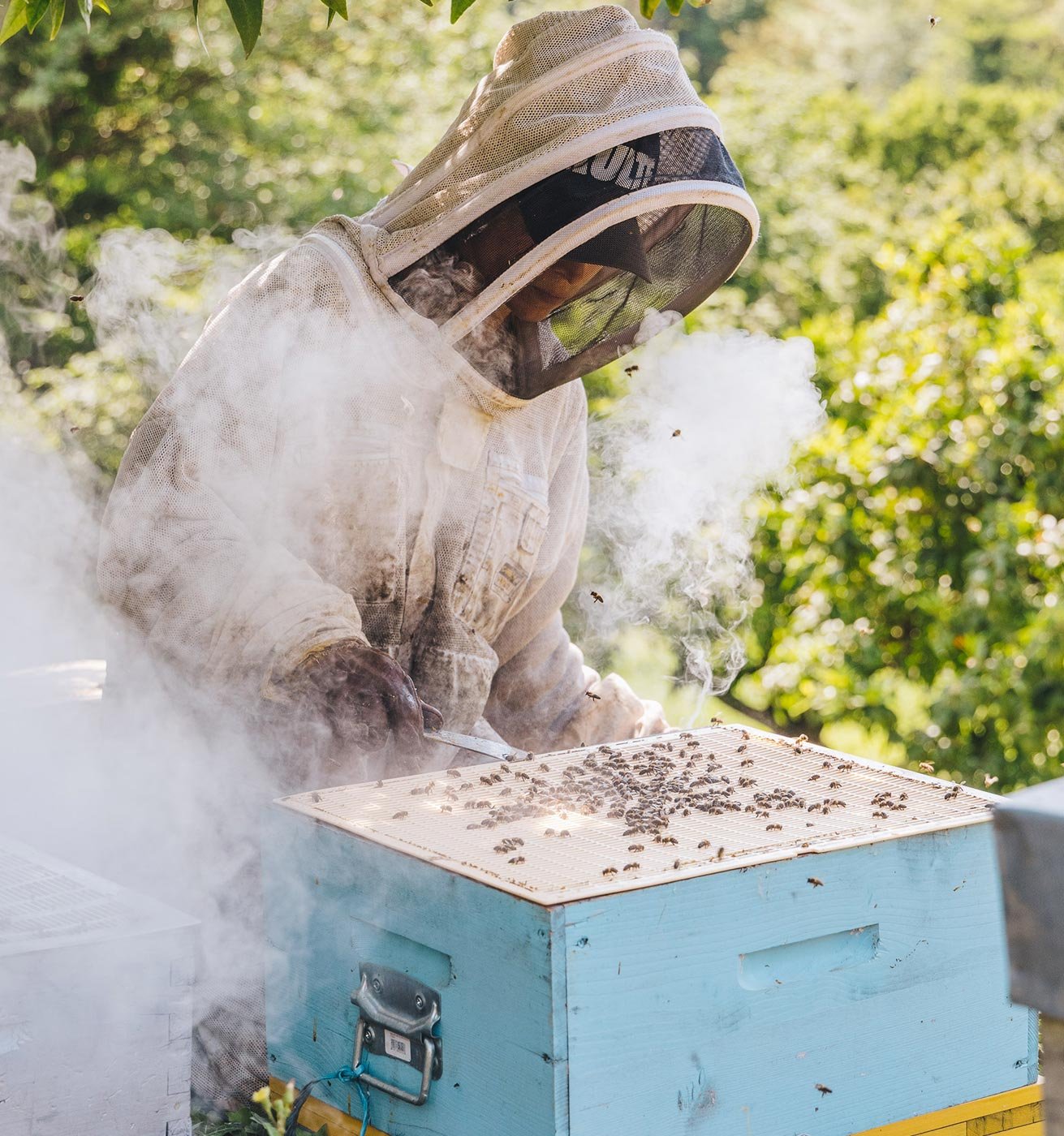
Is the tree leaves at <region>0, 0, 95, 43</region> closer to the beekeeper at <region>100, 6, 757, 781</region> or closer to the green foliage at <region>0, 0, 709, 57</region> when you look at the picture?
the green foliage at <region>0, 0, 709, 57</region>

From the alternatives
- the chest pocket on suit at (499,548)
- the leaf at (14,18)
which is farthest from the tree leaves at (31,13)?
the chest pocket on suit at (499,548)

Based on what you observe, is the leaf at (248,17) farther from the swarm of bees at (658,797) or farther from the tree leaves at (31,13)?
the swarm of bees at (658,797)

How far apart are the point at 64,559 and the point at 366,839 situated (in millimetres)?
1768

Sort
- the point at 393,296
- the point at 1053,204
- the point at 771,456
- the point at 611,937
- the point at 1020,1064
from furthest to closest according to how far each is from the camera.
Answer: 1. the point at 1053,204
2. the point at 771,456
3. the point at 393,296
4. the point at 1020,1064
5. the point at 611,937

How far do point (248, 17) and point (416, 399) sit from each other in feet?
2.40

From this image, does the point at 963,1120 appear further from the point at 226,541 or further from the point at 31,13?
the point at 31,13

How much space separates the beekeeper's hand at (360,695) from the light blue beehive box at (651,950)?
0.16 metres

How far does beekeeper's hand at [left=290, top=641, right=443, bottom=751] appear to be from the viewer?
2.12 metres

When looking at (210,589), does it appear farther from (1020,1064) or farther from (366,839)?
(1020,1064)

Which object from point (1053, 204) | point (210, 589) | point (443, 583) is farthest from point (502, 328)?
point (1053, 204)

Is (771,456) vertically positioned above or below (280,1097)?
above

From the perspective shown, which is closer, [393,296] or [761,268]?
[393,296]

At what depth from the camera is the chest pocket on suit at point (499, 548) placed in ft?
8.61

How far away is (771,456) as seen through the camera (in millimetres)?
3883
